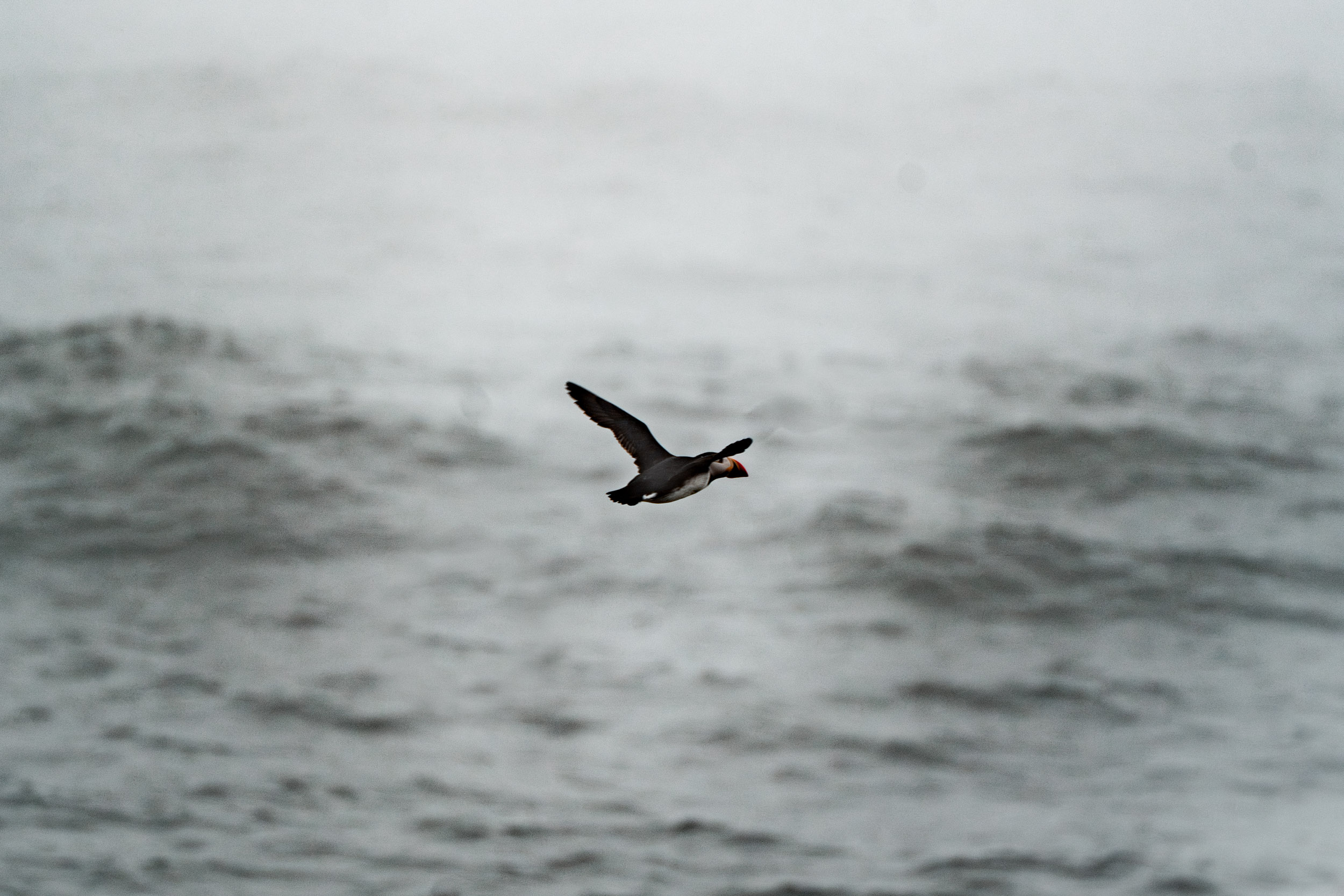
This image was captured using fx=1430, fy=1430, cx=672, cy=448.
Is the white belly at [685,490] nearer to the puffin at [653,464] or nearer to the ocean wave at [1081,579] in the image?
the puffin at [653,464]

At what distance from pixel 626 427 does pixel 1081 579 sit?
3339 centimetres

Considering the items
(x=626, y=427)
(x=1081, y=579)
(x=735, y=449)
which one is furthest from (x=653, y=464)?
(x=1081, y=579)

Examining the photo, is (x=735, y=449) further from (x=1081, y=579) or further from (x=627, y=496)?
(x=1081, y=579)

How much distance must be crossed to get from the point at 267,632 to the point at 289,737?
3478 mm

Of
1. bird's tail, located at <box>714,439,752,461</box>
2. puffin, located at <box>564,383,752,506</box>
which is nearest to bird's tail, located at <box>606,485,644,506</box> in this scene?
puffin, located at <box>564,383,752,506</box>

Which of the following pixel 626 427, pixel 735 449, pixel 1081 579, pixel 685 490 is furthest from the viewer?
pixel 1081 579

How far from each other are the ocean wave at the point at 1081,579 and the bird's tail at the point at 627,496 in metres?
32.5

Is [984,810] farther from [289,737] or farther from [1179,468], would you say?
[289,737]

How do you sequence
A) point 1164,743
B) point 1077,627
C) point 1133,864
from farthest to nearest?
point 1077,627 < point 1164,743 < point 1133,864

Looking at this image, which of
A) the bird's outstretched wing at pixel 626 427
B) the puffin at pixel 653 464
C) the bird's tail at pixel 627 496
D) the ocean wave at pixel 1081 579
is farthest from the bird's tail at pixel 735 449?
the ocean wave at pixel 1081 579

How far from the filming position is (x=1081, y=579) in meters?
40.7

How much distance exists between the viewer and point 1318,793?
36.0 m

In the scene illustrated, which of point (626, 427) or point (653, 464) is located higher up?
point (626, 427)

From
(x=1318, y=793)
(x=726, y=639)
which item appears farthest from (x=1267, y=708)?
(x=726, y=639)
